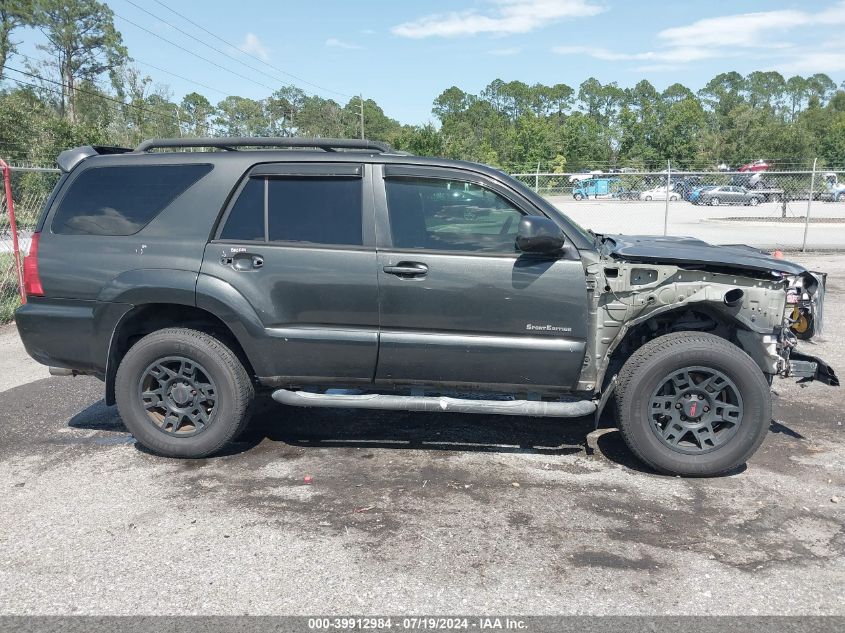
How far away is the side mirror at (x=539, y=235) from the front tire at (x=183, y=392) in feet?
6.49

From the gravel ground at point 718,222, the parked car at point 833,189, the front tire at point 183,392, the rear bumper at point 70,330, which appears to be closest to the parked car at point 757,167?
the parked car at point 833,189

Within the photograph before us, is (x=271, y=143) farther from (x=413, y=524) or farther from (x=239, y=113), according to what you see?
(x=239, y=113)

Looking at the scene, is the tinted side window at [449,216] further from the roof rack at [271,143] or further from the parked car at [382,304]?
the roof rack at [271,143]

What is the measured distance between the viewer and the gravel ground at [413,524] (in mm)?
2990

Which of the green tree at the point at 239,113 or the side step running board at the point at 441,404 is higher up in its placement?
the green tree at the point at 239,113

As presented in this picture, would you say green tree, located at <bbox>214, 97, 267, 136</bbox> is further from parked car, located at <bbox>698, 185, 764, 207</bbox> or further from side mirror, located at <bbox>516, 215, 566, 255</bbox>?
side mirror, located at <bbox>516, 215, 566, 255</bbox>

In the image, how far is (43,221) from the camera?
4543 mm

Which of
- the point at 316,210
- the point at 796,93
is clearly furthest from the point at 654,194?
the point at 796,93

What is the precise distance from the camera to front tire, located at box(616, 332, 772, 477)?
4.11 metres

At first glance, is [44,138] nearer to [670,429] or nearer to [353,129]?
[670,429]

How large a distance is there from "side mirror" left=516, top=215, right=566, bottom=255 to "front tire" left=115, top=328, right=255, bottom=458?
198cm

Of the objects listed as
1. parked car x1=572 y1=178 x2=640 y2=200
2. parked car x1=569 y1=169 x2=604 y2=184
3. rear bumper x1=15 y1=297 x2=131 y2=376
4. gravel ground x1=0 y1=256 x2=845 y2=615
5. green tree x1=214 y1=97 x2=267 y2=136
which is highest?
green tree x1=214 y1=97 x2=267 y2=136

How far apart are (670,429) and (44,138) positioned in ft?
108

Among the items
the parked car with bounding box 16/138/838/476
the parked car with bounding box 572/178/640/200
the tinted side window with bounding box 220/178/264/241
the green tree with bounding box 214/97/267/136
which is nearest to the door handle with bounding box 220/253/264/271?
the parked car with bounding box 16/138/838/476
